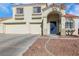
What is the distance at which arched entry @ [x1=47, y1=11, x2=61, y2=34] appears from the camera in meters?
7.62

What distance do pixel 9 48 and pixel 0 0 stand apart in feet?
4.69

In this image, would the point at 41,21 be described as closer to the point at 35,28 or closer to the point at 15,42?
the point at 35,28

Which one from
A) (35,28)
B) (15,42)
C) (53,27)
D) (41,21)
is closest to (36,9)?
(41,21)

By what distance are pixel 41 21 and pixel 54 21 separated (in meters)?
0.38

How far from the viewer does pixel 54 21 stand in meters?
7.64

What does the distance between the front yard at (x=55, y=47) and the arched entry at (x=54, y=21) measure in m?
0.27

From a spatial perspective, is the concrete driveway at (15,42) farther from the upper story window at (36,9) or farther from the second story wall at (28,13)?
the upper story window at (36,9)

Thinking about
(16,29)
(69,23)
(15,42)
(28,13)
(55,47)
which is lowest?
(55,47)

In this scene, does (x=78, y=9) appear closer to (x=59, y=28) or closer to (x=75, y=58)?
(x=59, y=28)

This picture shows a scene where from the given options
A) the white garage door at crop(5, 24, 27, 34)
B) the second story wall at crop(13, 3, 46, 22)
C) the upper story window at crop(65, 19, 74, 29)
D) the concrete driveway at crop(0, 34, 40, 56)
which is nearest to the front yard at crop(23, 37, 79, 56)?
the concrete driveway at crop(0, 34, 40, 56)

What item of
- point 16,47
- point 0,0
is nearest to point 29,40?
point 16,47

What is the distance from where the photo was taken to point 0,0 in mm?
7234

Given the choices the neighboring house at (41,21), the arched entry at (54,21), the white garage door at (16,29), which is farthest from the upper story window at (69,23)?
the white garage door at (16,29)

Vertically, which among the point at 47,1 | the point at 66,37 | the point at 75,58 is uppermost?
the point at 47,1
